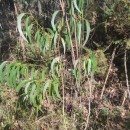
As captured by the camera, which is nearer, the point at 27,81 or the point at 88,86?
the point at 27,81

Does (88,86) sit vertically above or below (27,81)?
below

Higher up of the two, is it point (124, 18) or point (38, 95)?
point (124, 18)

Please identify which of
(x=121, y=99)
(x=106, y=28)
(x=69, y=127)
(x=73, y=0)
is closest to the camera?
(x=73, y=0)

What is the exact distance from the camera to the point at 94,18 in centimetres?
464

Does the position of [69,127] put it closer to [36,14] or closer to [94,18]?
[94,18]

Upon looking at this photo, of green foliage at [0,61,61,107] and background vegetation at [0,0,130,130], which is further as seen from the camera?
background vegetation at [0,0,130,130]

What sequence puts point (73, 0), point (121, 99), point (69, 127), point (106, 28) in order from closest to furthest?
point (73, 0)
point (69, 127)
point (121, 99)
point (106, 28)

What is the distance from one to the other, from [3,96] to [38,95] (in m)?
1.87

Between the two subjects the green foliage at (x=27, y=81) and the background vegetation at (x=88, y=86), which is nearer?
the green foliage at (x=27, y=81)

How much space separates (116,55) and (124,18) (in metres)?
0.55

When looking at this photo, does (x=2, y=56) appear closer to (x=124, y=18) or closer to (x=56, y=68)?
(x=124, y=18)

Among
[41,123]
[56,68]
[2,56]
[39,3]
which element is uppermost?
[39,3]

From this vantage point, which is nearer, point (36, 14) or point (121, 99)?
point (121, 99)

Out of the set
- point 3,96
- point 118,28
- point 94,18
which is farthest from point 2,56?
point 118,28
